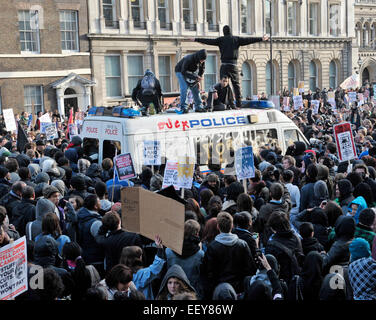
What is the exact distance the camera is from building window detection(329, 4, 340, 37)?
139ft

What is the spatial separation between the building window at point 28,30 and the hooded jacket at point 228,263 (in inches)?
908

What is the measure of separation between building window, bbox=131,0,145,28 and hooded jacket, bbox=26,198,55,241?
83.6 ft

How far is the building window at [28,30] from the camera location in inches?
1015

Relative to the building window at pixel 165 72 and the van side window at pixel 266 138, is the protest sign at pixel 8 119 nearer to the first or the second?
the van side window at pixel 266 138

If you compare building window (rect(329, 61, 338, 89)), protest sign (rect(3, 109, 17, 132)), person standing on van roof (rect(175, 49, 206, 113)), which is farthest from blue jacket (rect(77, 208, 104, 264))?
building window (rect(329, 61, 338, 89))

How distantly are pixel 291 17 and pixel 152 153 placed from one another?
32.6m

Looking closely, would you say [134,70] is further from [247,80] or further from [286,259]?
[286,259]

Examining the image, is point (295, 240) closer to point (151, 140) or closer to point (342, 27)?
point (151, 140)

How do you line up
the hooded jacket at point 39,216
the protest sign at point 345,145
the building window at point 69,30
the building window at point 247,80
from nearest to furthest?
the hooded jacket at point 39,216
the protest sign at point 345,145
the building window at point 69,30
the building window at point 247,80

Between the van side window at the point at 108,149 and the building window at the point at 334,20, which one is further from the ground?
the building window at the point at 334,20

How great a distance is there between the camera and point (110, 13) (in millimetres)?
29641

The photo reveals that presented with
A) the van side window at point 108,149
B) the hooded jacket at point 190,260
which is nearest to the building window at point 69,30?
the van side window at point 108,149

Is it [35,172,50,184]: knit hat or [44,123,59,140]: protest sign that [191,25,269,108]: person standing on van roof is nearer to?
[44,123,59,140]: protest sign

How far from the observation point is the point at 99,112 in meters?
11.2
